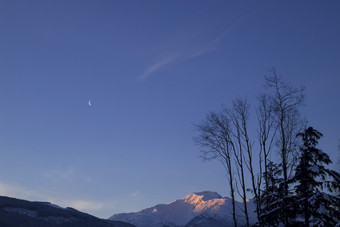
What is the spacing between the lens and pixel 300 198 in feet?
67.9

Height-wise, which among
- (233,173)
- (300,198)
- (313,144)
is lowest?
(300,198)

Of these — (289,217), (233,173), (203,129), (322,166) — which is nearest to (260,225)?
(289,217)

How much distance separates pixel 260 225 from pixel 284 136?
6.23 m

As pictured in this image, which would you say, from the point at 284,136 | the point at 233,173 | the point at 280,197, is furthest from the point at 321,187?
the point at 233,173

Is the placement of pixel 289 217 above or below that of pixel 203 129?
below

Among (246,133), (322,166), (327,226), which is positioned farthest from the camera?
(246,133)

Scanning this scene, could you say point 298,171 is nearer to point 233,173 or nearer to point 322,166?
point 322,166

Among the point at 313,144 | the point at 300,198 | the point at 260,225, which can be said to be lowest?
the point at 260,225

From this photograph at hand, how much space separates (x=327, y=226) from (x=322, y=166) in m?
3.60

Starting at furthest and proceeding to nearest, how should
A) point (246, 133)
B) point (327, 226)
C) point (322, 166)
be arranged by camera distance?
point (246, 133)
point (322, 166)
point (327, 226)

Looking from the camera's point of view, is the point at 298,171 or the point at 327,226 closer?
the point at 327,226

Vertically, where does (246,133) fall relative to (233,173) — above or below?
above

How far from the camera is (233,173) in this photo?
22.7 meters

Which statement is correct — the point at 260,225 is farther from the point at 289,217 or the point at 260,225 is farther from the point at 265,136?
the point at 265,136
